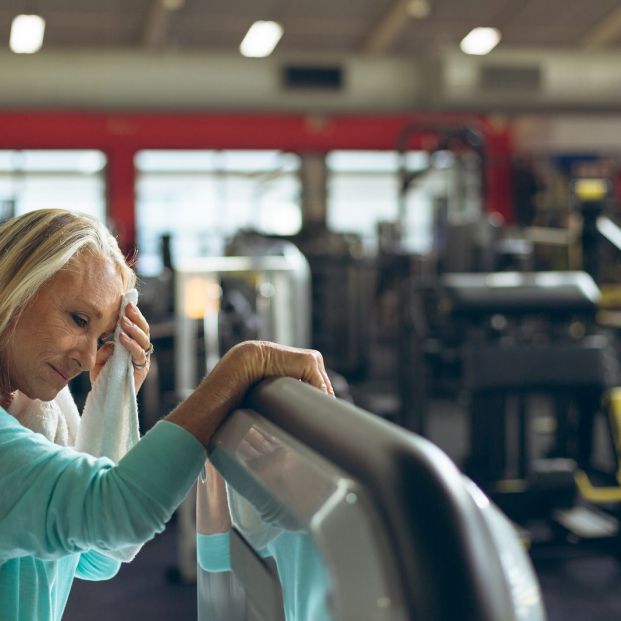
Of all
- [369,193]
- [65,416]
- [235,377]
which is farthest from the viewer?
[369,193]

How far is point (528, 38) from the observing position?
38.6 feet

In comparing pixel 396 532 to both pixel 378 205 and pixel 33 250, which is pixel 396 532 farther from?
pixel 378 205

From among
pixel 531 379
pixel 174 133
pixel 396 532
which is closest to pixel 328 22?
pixel 174 133

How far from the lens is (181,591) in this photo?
3.69m

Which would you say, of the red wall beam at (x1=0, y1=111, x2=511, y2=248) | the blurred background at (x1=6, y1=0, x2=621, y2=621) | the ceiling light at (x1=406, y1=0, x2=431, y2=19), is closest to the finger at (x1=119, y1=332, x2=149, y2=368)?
the blurred background at (x1=6, y1=0, x2=621, y2=621)

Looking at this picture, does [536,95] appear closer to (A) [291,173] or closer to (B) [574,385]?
(A) [291,173]

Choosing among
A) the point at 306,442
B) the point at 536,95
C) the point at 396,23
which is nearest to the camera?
the point at 306,442

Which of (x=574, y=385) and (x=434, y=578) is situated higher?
(x=434, y=578)

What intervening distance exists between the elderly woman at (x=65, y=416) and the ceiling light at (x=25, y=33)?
832cm

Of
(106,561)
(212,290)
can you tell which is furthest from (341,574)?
(212,290)

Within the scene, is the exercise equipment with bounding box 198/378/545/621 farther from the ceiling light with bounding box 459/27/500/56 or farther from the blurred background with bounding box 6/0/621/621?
the ceiling light with bounding box 459/27/500/56

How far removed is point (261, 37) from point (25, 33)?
99.6 inches

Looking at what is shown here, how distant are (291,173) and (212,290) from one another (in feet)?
32.2

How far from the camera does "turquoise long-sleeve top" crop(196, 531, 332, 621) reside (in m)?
0.48
